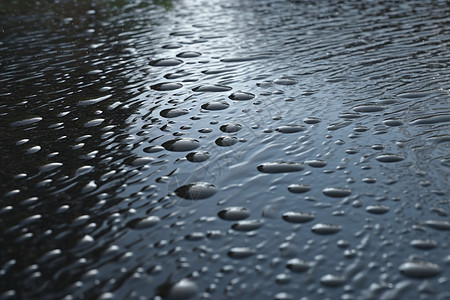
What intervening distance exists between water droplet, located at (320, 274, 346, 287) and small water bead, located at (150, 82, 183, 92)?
1758 mm

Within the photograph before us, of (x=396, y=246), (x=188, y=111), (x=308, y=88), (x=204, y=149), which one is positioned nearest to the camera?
(x=396, y=246)

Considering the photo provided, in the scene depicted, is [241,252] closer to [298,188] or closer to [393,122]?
[298,188]

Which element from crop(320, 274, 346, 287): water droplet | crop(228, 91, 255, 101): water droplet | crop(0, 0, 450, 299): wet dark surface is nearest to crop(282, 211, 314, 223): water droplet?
crop(0, 0, 450, 299): wet dark surface

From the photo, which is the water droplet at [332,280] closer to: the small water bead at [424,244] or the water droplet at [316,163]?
the small water bead at [424,244]

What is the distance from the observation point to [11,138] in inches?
81.0

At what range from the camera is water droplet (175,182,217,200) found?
1.51m

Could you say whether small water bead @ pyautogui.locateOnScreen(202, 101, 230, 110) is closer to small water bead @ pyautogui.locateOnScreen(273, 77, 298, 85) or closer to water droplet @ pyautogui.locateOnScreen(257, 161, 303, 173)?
small water bead @ pyautogui.locateOnScreen(273, 77, 298, 85)

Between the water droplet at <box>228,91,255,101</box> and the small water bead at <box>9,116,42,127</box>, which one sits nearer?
the small water bead at <box>9,116,42,127</box>

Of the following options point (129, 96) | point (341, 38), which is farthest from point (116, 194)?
point (341, 38)

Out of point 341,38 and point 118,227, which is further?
point 341,38

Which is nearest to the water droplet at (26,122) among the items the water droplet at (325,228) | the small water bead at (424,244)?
the water droplet at (325,228)

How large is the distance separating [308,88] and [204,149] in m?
0.90

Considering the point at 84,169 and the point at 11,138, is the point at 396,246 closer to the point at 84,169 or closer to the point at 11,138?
the point at 84,169

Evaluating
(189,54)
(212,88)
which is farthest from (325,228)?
(189,54)
